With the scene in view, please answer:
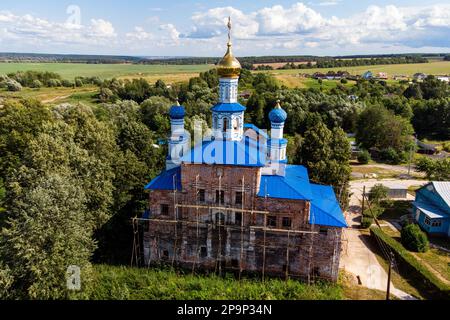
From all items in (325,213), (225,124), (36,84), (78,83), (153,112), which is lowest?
(325,213)

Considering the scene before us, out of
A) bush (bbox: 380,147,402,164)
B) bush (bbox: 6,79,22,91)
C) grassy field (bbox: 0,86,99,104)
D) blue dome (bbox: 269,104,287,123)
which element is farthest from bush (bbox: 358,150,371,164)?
bush (bbox: 6,79,22,91)

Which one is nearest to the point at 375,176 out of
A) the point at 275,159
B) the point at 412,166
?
the point at 412,166

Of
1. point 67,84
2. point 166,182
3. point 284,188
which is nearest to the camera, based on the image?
point 284,188

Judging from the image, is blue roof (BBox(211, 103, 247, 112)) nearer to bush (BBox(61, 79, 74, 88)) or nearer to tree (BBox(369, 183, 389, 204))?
tree (BBox(369, 183, 389, 204))

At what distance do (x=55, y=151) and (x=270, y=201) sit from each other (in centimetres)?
1588

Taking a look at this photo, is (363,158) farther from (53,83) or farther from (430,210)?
(53,83)

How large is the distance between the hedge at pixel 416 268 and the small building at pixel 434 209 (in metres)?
4.49

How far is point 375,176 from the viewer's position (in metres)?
44.1

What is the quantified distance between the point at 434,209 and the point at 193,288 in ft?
72.9

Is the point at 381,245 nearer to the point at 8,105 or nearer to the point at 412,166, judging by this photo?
the point at 412,166

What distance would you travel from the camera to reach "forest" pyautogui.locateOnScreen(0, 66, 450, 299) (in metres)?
17.1

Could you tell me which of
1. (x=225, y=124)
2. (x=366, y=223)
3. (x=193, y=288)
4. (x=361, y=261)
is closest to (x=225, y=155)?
(x=225, y=124)

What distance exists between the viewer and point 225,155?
20.5 metres

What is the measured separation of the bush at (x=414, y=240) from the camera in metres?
25.0
